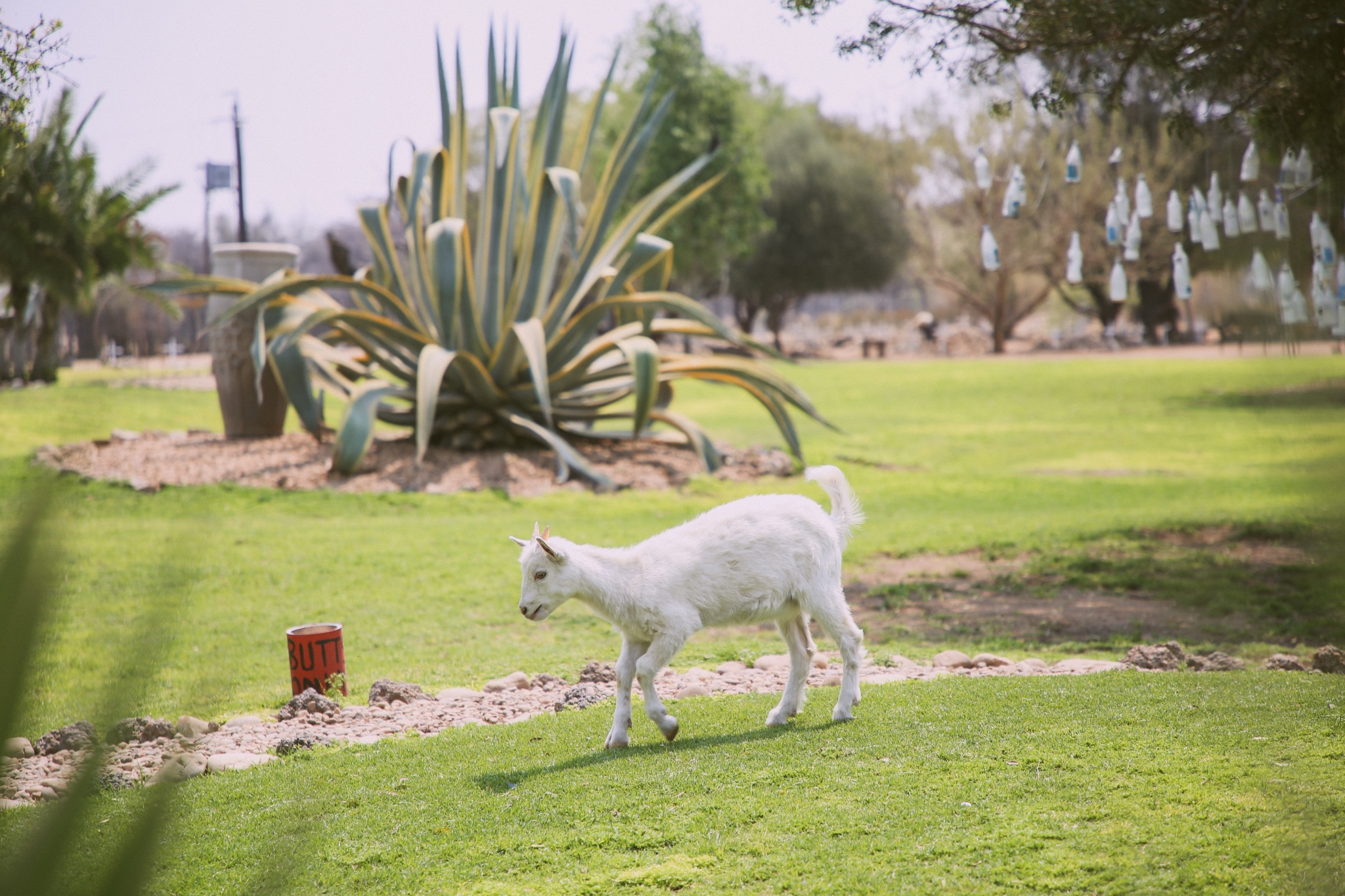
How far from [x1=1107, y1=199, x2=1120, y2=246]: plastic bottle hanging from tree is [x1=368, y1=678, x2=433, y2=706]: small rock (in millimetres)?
6537

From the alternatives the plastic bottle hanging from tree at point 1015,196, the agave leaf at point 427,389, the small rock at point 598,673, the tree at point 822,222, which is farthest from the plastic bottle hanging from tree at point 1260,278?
the tree at point 822,222

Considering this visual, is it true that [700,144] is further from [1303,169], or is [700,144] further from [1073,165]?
[1303,169]

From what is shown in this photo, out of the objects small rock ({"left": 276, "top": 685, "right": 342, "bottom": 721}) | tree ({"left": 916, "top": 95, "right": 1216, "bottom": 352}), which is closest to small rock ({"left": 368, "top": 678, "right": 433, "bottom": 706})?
small rock ({"left": 276, "top": 685, "right": 342, "bottom": 721})

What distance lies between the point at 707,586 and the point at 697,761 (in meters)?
0.84

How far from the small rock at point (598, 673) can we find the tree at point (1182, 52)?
194 inches

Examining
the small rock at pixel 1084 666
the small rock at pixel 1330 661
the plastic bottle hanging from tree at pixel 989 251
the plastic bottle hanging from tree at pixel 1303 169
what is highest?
the plastic bottle hanging from tree at pixel 1303 169

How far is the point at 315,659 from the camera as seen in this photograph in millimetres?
6371

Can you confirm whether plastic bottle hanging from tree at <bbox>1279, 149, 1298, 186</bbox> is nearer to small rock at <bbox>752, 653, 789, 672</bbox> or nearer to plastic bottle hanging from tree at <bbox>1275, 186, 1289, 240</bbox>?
plastic bottle hanging from tree at <bbox>1275, 186, 1289, 240</bbox>

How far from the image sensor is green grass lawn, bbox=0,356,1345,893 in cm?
123

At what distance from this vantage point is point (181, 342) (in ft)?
162

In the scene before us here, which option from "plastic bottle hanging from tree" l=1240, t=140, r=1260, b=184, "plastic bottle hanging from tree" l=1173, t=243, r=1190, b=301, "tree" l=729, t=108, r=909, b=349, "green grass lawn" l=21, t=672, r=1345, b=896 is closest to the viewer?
"green grass lawn" l=21, t=672, r=1345, b=896

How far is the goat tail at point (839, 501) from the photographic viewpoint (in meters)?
5.46

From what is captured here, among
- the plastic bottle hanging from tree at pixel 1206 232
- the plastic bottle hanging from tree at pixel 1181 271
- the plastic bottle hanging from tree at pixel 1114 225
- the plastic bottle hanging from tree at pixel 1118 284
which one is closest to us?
the plastic bottle hanging from tree at pixel 1206 232

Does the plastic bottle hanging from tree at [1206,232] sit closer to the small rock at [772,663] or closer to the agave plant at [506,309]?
the small rock at [772,663]
